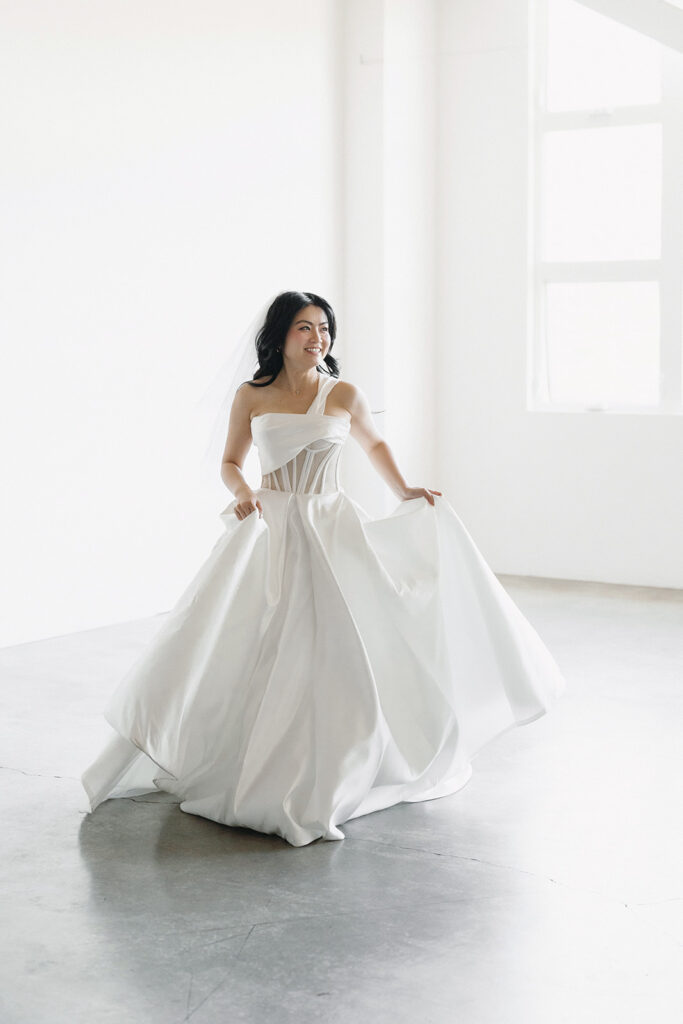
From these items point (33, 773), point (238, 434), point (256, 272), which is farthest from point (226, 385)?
point (256, 272)

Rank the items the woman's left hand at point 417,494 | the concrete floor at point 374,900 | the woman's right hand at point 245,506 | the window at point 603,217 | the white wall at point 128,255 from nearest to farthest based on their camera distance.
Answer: the concrete floor at point 374,900
the woman's right hand at point 245,506
the woman's left hand at point 417,494
the white wall at point 128,255
the window at point 603,217

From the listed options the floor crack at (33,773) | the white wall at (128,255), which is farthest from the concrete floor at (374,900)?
the white wall at (128,255)

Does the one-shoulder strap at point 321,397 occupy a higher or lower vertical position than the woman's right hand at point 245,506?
higher

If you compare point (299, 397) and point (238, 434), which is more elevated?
point (299, 397)

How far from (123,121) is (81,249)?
760mm

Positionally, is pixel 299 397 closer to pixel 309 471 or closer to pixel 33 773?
pixel 309 471

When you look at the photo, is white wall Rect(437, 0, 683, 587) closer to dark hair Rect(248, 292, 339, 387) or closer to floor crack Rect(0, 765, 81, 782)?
dark hair Rect(248, 292, 339, 387)

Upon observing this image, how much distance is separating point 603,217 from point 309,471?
4751 mm

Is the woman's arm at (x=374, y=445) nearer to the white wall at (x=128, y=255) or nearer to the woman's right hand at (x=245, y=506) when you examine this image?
the woman's right hand at (x=245, y=506)

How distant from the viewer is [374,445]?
4500 mm

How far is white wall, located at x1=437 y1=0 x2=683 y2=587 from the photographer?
825 centimetres

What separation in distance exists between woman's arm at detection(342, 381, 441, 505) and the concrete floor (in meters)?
1.00

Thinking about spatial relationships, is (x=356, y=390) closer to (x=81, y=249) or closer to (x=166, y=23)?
(x=81, y=249)

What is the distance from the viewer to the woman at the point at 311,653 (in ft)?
12.8
